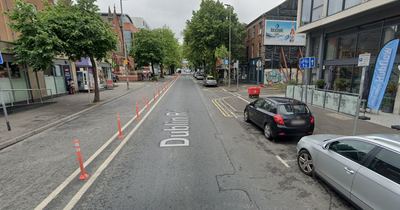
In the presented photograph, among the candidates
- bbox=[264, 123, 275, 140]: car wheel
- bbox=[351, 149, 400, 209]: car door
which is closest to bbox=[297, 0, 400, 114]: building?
bbox=[264, 123, 275, 140]: car wheel

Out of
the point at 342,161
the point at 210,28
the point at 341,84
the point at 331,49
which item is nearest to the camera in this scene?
the point at 342,161

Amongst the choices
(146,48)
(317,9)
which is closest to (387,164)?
(317,9)

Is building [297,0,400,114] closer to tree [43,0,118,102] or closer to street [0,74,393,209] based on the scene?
street [0,74,393,209]

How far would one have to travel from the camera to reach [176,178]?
4.45 metres

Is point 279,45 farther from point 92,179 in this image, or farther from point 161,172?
point 92,179

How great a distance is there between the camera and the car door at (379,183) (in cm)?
268

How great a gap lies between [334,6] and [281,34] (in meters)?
14.9

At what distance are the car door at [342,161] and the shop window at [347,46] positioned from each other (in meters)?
12.6

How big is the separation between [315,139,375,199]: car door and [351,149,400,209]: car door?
0.14 m

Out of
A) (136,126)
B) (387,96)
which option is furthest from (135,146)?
(387,96)

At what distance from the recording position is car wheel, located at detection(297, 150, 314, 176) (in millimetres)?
4481

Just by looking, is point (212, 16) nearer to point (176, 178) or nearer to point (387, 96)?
point (387, 96)

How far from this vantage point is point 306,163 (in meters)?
4.62

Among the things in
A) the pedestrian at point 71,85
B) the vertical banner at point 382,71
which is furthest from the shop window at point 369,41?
the pedestrian at point 71,85
